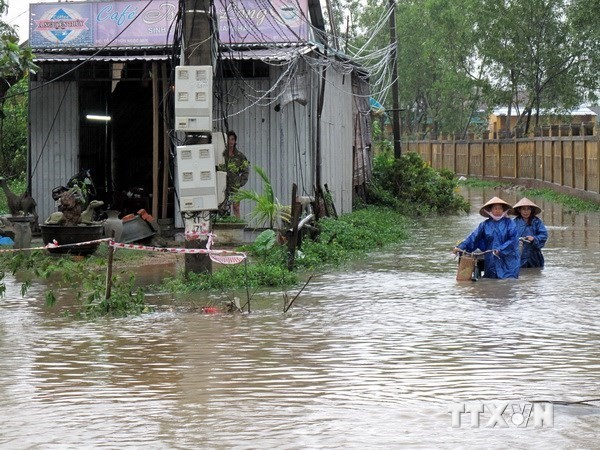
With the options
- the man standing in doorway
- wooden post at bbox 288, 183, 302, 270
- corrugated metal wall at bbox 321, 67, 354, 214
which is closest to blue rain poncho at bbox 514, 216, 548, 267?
wooden post at bbox 288, 183, 302, 270

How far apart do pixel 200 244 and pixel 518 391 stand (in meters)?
6.54

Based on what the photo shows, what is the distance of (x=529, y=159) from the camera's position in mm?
41625

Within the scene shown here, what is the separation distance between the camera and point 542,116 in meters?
52.7

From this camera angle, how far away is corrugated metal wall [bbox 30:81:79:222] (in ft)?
67.6

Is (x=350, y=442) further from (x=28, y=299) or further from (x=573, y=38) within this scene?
(x=573, y=38)

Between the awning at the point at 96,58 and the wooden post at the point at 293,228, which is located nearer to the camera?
the wooden post at the point at 293,228

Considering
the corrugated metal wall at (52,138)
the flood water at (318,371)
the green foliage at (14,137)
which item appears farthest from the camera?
the green foliage at (14,137)

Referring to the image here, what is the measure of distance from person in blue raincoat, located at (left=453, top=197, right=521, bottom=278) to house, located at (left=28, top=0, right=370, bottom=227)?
16.8 ft

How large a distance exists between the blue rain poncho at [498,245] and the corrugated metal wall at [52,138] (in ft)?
29.2

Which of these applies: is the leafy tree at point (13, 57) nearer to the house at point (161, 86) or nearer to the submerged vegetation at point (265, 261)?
the submerged vegetation at point (265, 261)

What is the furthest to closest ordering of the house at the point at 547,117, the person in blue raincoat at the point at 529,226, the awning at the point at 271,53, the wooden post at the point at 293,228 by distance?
the house at the point at 547,117
the awning at the point at 271,53
the person in blue raincoat at the point at 529,226
the wooden post at the point at 293,228

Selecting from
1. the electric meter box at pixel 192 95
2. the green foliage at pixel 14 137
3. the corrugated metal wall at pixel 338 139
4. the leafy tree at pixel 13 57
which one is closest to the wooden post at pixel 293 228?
the electric meter box at pixel 192 95

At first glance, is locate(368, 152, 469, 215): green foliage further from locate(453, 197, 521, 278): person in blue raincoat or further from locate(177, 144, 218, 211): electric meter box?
locate(177, 144, 218, 211): electric meter box

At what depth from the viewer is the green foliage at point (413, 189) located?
28.9 m
